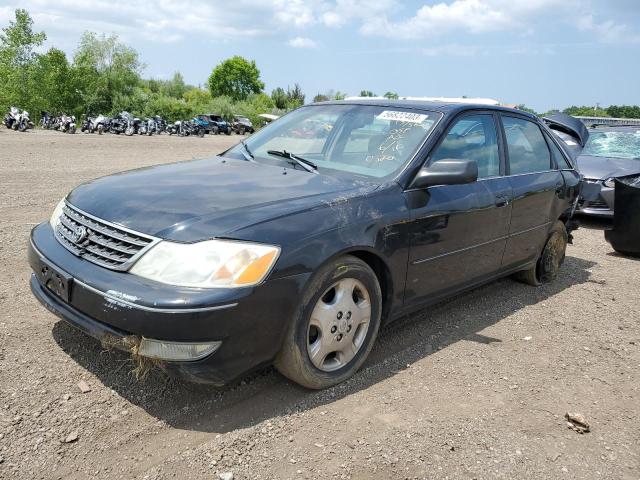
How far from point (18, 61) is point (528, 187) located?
4118 cm

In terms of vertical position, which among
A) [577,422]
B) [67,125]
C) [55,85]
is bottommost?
[577,422]

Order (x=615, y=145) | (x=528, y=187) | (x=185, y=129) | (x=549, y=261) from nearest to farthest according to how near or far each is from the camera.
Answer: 1. (x=528, y=187)
2. (x=549, y=261)
3. (x=615, y=145)
4. (x=185, y=129)

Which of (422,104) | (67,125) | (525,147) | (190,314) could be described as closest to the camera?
(190,314)

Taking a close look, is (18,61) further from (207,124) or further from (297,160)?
(297,160)

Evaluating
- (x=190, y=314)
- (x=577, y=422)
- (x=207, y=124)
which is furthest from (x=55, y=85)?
(x=577, y=422)

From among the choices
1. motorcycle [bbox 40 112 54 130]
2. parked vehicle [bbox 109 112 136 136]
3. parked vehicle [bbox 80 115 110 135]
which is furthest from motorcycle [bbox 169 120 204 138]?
motorcycle [bbox 40 112 54 130]

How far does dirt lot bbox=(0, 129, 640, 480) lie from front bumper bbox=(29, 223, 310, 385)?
1.26ft

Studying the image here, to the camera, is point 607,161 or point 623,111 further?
point 623,111

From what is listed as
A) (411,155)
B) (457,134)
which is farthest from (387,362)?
(457,134)

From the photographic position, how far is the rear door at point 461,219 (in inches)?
143

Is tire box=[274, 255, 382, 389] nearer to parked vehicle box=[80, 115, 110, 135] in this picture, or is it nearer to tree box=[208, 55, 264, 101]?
parked vehicle box=[80, 115, 110, 135]

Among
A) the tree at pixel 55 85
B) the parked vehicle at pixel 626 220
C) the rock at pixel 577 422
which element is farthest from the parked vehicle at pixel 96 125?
the rock at pixel 577 422

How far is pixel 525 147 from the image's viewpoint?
490cm

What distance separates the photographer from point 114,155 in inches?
686
